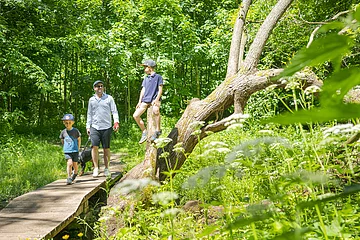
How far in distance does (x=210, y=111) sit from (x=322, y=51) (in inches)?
222

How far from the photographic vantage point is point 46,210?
5270 millimetres

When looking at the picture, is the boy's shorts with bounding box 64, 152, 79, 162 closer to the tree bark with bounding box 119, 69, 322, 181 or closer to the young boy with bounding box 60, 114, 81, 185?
the young boy with bounding box 60, 114, 81, 185

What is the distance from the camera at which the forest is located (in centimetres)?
88

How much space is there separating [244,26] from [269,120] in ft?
22.5

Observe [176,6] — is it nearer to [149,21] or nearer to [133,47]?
[149,21]

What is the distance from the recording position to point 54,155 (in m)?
10.2

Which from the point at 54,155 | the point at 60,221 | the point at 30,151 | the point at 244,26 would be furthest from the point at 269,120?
the point at 30,151

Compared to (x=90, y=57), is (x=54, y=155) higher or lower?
lower

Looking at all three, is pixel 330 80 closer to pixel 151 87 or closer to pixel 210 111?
pixel 210 111

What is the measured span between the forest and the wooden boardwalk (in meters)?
0.37

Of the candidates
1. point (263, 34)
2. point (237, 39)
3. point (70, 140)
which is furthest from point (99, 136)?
point (263, 34)

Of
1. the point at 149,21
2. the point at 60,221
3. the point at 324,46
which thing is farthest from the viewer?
the point at 149,21

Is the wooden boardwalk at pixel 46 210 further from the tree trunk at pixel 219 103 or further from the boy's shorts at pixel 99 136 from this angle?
the tree trunk at pixel 219 103

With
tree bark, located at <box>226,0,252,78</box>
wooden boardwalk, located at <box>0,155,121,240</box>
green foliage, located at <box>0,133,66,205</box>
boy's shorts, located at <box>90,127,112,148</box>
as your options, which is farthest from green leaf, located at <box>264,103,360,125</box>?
green foliage, located at <box>0,133,66,205</box>
